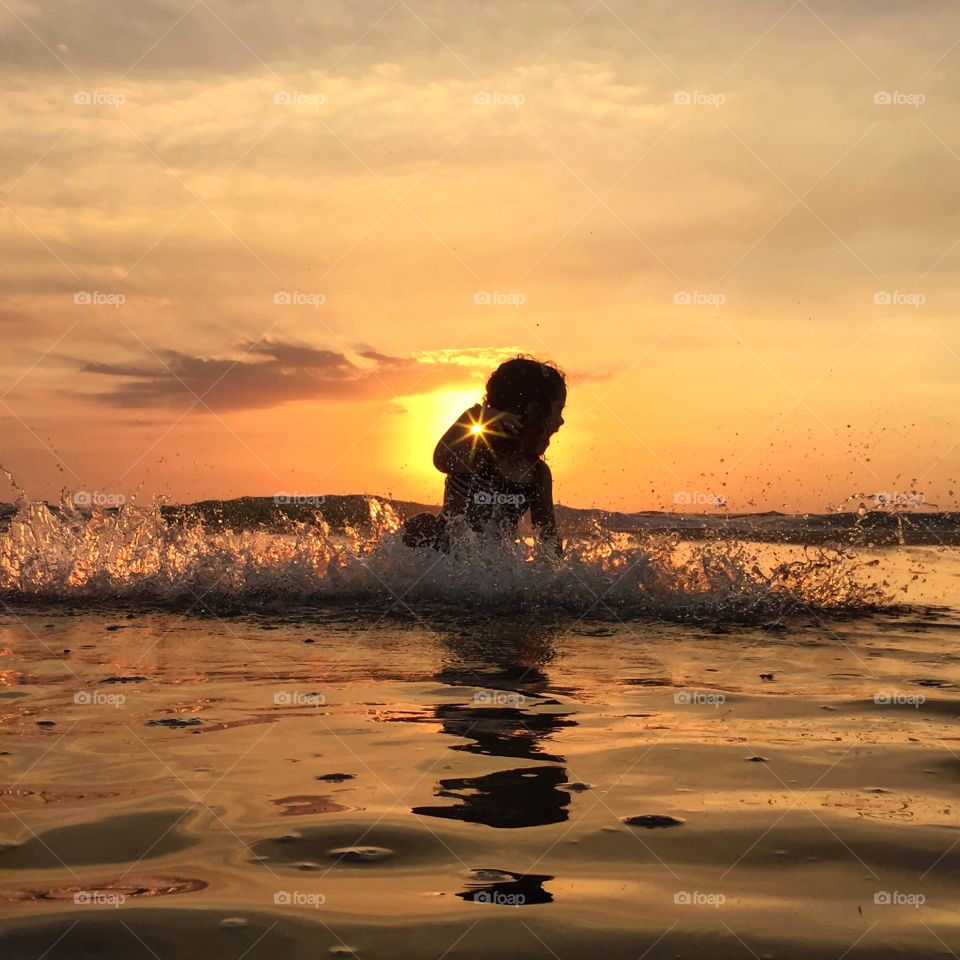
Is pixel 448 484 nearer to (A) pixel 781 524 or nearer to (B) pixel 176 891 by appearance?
(B) pixel 176 891

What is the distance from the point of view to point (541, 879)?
2744 millimetres

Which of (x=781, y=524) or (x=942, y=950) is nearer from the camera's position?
(x=942, y=950)

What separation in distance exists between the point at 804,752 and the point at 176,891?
2354 millimetres

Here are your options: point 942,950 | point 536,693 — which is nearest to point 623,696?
point 536,693

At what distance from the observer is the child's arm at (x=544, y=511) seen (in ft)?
29.5

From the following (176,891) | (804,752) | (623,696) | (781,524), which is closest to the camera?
(176,891)
